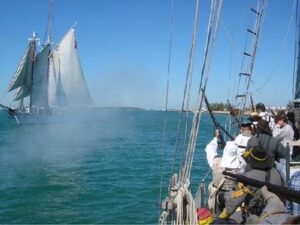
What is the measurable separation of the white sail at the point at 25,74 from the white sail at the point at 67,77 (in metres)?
3.66

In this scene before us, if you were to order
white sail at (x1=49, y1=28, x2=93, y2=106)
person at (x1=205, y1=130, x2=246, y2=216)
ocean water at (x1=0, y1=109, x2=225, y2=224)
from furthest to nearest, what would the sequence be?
white sail at (x1=49, y1=28, x2=93, y2=106) < ocean water at (x1=0, y1=109, x2=225, y2=224) < person at (x1=205, y1=130, x2=246, y2=216)

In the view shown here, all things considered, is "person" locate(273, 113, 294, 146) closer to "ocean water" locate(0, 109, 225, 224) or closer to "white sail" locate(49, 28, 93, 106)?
"ocean water" locate(0, 109, 225, 224)

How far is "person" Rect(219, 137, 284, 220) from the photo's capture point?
4375 millimetres

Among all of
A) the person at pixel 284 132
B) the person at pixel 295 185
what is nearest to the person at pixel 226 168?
the person at pixel 295 185

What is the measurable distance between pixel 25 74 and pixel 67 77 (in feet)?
23.8

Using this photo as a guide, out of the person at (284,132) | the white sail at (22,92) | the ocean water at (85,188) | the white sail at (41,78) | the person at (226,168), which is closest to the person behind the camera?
the person at (226,168)

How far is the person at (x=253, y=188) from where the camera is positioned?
4.38 metres

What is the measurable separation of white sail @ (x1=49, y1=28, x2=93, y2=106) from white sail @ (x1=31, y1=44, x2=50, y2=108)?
0.94 meters

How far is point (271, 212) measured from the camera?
3.57 metres

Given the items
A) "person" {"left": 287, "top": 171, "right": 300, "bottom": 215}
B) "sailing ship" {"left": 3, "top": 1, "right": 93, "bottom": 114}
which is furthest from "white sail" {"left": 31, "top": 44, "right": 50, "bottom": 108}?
"person" {"left": 287, "top": 171, "right": 300, "bottom": 215}

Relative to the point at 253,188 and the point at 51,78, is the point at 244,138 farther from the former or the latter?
the point at 51,78

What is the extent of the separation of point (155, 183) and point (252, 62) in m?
7.52

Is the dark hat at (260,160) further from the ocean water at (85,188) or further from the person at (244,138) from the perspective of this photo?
the ocean water at (85,188)

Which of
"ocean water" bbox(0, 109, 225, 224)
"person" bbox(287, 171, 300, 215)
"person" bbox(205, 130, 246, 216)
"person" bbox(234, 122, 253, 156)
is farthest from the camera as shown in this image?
"ocean water" bbox(0, 109, 225, 224)
